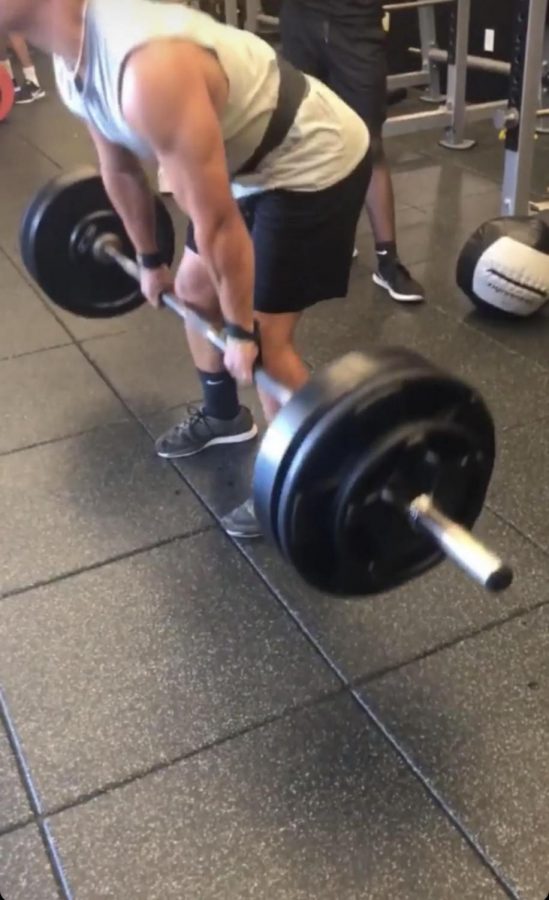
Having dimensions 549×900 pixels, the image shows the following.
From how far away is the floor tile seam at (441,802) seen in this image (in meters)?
1.13

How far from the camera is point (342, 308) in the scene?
2.57 meters

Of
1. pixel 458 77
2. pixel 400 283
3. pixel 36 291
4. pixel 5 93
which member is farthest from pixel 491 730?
pixel 5 93

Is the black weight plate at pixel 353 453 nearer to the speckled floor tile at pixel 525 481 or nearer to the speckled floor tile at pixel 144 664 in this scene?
the speckled floor tile at pixel 144 664

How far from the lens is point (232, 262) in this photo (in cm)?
130

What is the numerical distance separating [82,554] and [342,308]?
45.9 inches

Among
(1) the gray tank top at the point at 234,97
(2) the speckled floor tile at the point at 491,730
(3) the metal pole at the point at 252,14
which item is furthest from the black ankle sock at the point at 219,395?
(3) the metal pole at the point at 252,14

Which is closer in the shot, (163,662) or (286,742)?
(286,742)

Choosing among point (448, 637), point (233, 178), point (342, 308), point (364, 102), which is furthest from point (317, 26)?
point (448, 637)

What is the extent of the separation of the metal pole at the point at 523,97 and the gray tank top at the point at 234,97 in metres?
1.26

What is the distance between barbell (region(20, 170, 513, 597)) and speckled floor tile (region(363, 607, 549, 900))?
0.87 feet

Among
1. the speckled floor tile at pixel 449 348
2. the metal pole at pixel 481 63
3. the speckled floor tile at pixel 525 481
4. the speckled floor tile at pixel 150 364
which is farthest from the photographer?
the metal pole at pixel 481 63

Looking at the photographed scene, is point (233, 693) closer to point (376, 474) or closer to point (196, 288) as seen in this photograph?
point (376, 474)

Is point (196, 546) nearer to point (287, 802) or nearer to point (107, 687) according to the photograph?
point (107, 687)

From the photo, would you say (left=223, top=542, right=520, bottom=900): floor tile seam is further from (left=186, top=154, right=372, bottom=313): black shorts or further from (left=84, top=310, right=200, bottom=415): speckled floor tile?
(left=84, top=310, right=200, bottom=415): speckled floor tile
